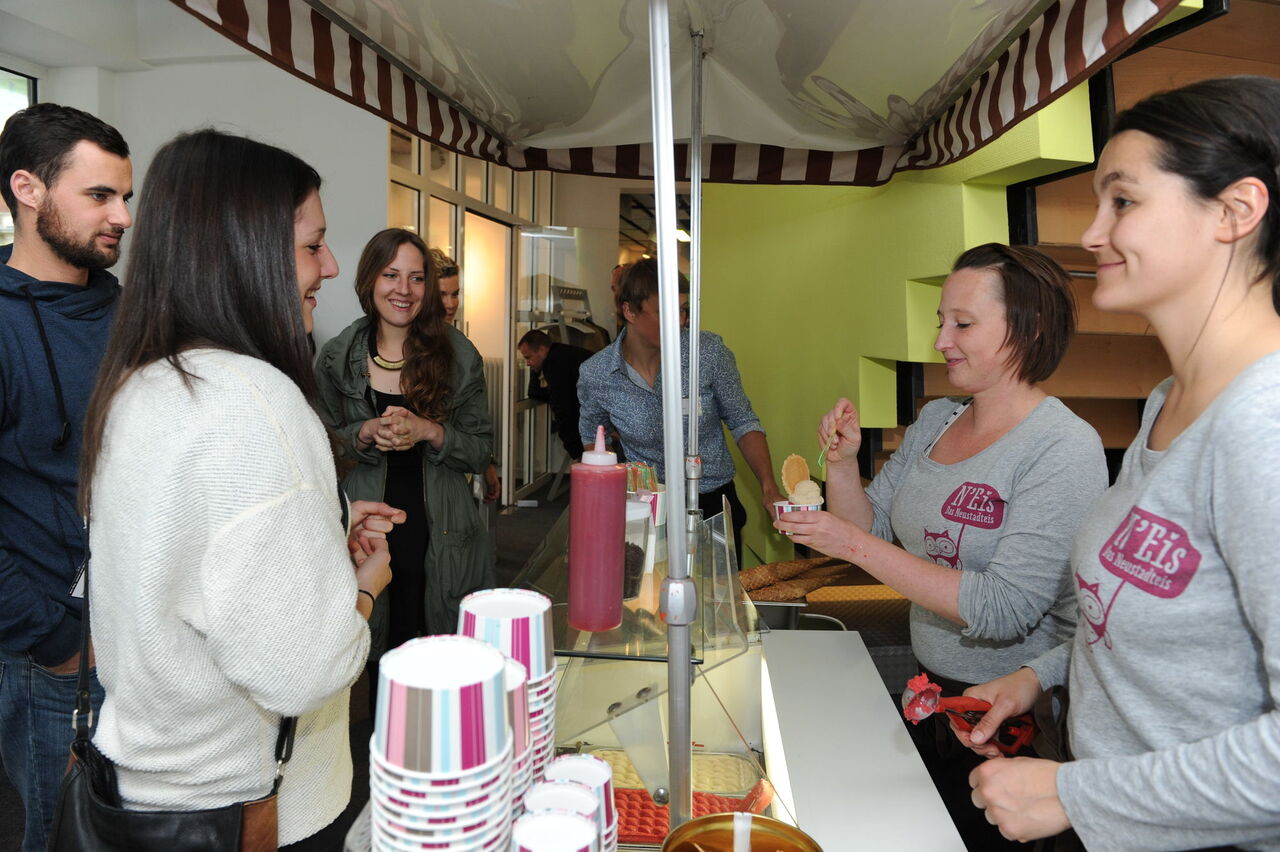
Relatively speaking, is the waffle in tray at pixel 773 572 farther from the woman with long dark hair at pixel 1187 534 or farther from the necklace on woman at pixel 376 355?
the woman with long dark hair at pixel 1187 534

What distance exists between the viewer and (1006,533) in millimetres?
1615

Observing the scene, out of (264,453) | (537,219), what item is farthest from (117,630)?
(537,219)

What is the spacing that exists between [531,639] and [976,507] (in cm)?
124

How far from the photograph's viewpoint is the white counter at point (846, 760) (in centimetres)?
134

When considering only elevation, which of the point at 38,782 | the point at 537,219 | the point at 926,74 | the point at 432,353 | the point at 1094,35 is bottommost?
the point at 38,782

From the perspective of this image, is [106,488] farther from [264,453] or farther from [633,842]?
[633,842]

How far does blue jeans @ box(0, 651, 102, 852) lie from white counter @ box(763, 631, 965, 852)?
146 centimetres

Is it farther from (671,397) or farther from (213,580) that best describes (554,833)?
(213,580)

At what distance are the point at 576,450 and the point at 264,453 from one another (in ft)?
18.7

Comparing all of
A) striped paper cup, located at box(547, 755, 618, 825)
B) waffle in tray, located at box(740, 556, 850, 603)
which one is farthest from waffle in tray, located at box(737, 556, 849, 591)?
striped paper cup, located at box(547, 755, 618, 825)

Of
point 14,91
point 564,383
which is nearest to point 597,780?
point 14,91

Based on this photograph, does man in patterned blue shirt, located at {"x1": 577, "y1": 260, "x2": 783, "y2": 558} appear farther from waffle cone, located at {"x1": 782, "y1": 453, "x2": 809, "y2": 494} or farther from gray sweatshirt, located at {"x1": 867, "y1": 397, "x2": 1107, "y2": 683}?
gray sweatshirt, located at {"x1": 867, "y1": 397, "x2": 1107, "y2": 683}

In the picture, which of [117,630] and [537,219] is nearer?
[117,630]

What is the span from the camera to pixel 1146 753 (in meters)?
0.96
